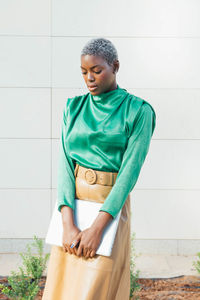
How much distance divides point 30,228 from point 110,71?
323 cm

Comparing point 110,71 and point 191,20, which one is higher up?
point 191,20

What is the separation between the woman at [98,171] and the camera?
1654 mm

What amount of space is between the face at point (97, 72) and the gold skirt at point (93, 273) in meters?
0.57

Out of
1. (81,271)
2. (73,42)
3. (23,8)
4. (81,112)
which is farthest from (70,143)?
(23,8)

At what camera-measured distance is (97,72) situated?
1.68 m

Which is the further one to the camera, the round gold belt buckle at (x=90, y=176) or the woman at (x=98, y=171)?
the round gold belt buckle at (x=90, y=176)

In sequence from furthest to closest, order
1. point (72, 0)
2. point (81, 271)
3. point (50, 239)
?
point (72, 0), point (50, 239), point (81, 271)

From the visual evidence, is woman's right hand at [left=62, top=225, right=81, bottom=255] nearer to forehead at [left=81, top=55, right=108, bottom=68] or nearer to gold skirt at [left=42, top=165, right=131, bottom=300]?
gold skirt at [left=42, top=165, right=131, bottom=300]

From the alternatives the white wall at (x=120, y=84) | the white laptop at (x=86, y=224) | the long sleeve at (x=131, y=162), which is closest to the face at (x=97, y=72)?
the long sleeve at (x=131, y=162)

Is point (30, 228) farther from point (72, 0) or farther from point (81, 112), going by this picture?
point (81, 112)

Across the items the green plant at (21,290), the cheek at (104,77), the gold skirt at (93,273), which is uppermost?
the cheek at (104,77)

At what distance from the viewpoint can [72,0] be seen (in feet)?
14.2

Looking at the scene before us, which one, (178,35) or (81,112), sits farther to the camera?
(178,35)

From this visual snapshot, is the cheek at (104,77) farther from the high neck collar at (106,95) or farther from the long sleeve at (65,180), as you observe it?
the long sleeve at (65,180)
